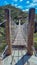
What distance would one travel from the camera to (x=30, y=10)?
129 centimetres

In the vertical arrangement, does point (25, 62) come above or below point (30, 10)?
below

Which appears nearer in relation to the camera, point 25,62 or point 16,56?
point 25,62

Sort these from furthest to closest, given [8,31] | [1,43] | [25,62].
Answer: [1,43], [8,31], [25,62]

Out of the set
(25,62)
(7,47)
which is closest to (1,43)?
(7,47)

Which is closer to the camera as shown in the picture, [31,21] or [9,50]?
[31,21]

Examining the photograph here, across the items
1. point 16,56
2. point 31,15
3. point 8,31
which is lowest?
point 16,56

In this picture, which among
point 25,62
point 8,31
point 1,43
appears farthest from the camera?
point 1,43

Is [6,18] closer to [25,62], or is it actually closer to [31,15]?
[31,15]

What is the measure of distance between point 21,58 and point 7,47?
0.15 m

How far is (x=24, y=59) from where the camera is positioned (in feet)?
4.23

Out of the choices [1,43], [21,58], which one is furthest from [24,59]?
[1,43]

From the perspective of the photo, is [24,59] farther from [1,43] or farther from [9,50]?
[1,43]

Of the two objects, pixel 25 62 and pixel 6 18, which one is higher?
pixel 6 18

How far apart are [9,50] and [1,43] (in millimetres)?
243
